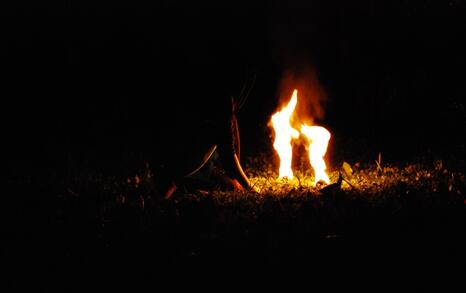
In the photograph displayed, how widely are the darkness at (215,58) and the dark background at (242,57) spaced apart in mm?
27

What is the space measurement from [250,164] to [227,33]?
456cm

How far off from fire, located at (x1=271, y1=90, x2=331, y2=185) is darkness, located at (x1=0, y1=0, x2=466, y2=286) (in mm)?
1506

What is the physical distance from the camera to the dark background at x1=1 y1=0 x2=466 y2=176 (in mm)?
12141

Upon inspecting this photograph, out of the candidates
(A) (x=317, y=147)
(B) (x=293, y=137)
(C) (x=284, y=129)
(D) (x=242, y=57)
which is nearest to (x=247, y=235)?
(A) (x=317, y=147)

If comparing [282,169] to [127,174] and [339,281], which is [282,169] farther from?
[339,281]

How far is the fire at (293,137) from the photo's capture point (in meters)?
8.18

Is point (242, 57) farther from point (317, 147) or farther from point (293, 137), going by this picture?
point (317, 147)

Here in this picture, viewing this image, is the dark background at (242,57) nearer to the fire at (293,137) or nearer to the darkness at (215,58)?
the darkness at (215,58)

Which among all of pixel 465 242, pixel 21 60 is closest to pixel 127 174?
pixel 465 242

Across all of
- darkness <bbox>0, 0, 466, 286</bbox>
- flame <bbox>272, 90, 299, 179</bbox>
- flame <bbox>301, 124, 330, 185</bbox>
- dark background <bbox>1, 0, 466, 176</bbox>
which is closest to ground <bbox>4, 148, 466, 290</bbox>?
flame <bbox>301, 124, 330, 185</bbox>

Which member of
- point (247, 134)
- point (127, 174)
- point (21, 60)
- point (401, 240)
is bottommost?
point (401, 240)

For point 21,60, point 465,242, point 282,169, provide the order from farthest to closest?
1. point 21,60
2. point 282,169
3. point 465,242

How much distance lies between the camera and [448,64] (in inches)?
514

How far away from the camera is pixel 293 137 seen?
859 centimetres
